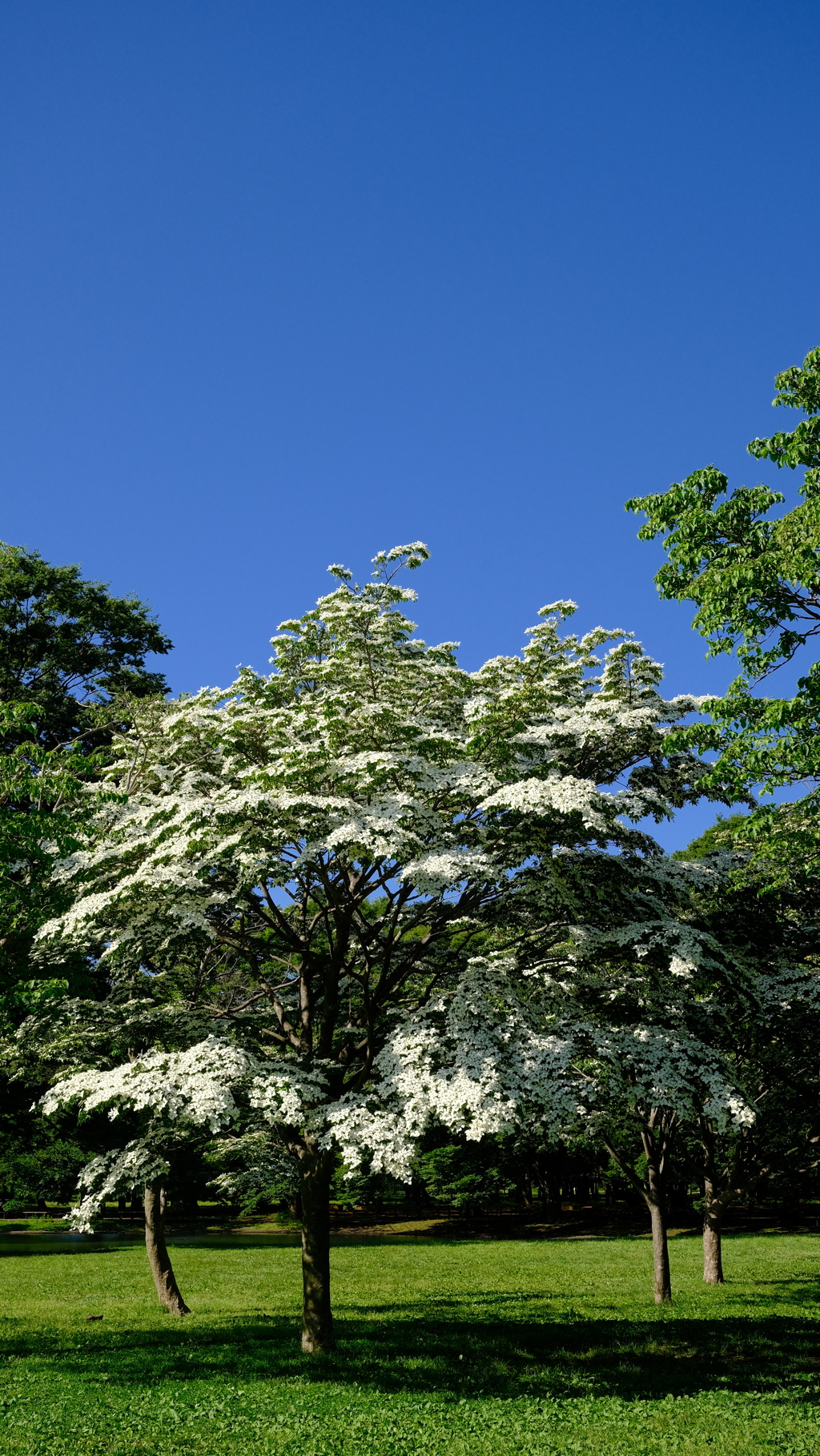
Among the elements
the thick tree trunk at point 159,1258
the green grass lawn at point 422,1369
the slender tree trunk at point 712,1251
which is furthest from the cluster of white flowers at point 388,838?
the slender tree trunk at point 712,1251

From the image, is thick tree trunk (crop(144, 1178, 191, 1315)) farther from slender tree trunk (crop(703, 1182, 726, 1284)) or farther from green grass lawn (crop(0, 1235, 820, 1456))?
slender tree trunk (crop(703, 1182, 726, 1284))

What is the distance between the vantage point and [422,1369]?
567 inches

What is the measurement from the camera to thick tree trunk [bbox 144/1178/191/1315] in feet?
66.1

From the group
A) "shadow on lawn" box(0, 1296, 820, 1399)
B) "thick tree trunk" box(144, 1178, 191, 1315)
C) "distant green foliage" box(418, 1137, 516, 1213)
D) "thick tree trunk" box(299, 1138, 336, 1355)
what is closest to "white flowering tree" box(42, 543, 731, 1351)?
"thick tree trunk" box(299, 1138, 336, 1355)

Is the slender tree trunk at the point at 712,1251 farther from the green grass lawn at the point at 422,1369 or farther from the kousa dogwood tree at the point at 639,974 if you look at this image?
the kousa dogwood tree at the point at 639,974

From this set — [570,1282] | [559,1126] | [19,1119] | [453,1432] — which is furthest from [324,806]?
[19,1119]

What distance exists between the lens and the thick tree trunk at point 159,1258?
20141 millimetres

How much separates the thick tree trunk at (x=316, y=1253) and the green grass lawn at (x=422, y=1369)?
0.47 meters

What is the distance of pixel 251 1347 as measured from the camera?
15.9 metres

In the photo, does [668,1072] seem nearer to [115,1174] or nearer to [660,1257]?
[115,1174]

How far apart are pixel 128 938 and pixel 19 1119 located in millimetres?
21666

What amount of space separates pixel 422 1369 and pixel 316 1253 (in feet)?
7.56

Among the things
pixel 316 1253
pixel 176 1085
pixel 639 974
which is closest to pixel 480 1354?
pixel 316 1253

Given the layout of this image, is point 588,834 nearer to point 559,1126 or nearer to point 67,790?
point 559,1126
